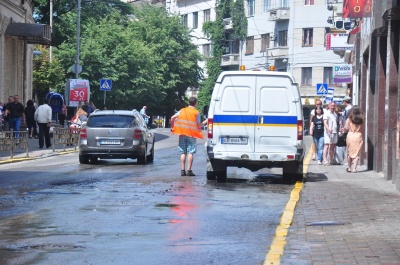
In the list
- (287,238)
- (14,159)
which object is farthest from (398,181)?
(14,159)

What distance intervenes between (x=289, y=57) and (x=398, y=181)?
65550 millimetres

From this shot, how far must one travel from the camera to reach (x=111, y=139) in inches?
1070

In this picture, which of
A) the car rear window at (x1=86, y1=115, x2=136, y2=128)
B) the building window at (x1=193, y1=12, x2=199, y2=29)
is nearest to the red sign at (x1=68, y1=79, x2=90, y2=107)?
the car rear window at (x1=86, y1=115, x2=136, y2=128)

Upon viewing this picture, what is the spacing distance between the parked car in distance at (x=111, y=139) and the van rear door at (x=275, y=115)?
24.8ft

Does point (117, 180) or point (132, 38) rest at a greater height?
point (132, 38)

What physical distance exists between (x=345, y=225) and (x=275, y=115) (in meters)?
7.87

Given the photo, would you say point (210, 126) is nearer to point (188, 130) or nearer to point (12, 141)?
point (188, 130)

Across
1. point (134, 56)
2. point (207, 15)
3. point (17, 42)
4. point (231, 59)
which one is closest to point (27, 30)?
point (17, 42)

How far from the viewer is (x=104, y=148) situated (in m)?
27.1

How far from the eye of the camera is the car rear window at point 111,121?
90.1 ft

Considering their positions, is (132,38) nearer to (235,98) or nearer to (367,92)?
(367,92)

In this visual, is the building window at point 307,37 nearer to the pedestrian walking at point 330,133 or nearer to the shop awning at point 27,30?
the shop awning at point 27,30

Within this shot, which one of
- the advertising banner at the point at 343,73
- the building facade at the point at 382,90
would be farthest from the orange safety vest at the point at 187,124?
the advertising banner at the point at 343,73

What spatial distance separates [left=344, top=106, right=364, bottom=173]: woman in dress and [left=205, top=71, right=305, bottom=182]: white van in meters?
5.14
